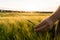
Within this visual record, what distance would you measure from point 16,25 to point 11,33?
0.05 meters

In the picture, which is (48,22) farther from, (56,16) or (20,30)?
(20,30)

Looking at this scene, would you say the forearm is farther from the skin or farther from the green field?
the green field

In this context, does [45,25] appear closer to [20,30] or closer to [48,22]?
[48,22]

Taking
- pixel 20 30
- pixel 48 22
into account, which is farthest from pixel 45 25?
pixel 20 30

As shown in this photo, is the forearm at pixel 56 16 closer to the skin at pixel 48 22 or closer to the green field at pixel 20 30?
the skin at pixel 48 22

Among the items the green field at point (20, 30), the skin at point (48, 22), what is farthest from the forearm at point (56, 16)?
the green field at point (20, 30)

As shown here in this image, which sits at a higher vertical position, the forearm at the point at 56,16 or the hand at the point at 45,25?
the forearm at the point at 56,16

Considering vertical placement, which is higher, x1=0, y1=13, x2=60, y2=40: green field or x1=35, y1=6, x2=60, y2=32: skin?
x1=35, y1=6, x2=60, y2=32: skin

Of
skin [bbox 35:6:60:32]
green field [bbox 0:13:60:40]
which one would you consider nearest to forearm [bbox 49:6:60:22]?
skin [bbox 35:6:60:32]

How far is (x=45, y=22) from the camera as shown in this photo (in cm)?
77

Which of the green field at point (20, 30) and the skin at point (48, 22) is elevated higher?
the skin at point (48, 22)
